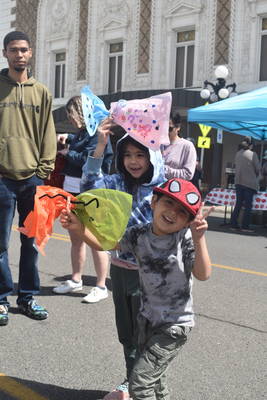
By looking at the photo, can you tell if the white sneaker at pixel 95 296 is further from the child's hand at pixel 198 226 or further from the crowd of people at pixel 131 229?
the child's hand at pixel 198 226

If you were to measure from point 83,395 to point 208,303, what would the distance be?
2172 millimetres

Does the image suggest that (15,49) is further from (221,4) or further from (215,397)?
(221,4)

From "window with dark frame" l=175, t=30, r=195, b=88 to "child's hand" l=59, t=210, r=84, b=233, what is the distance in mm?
18746

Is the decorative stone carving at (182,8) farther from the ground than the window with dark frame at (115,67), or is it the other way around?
the decorative stone carving at (182,8)

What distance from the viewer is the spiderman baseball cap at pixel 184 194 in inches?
90.0

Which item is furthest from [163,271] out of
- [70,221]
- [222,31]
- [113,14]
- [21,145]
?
[113,14]

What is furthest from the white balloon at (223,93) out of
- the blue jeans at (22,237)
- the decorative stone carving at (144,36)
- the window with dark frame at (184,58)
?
the blue jeans at (22,237)

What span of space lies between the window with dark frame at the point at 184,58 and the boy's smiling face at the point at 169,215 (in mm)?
18758

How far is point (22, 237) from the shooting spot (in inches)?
167

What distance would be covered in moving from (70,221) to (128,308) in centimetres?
63

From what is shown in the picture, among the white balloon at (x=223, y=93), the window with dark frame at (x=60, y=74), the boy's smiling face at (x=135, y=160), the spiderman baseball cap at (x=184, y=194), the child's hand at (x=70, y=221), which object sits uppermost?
the window with dark frame at (x=60, y=74)

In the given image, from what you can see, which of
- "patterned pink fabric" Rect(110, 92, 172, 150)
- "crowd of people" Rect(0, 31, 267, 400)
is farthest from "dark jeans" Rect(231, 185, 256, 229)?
"patterned pink fabric" Rect(110, 92, 172, 150)

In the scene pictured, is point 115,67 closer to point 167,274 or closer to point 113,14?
point 113,14

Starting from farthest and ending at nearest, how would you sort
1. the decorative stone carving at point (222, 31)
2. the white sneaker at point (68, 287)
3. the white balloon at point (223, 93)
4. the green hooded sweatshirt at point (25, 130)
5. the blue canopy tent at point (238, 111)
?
the decorative stone carving at point (222, 31), the white balloon at point (223, 93), the blue canopy tent at point (238, 111), the white sneaker at point (68, 287), the green hooded sweatshirt at point (25, 130)
